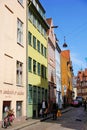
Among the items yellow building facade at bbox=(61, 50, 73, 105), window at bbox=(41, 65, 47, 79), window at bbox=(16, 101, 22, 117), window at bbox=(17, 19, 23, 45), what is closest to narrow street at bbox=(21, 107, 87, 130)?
window at bbox=(16, 101, 22, 117)

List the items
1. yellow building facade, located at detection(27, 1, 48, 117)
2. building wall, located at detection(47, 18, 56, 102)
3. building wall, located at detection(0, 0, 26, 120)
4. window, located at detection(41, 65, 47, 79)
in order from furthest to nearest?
1. building wall, located at detection(47, 18, 56, 102)
2. window, located at detection(41, 65, 47, 79)
3. yellow building facade, located at detection(27, 1, 48, 117)
4. building wall, located at detection(0, 0, 26, 120)

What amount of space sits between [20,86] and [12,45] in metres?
4.12

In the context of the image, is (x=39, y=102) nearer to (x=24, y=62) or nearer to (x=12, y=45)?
(x=24, y=62)

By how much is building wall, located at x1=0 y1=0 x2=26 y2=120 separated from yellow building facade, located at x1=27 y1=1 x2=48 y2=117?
3.46 metres

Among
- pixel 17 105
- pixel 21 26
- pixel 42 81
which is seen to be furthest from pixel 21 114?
pixel 42 81

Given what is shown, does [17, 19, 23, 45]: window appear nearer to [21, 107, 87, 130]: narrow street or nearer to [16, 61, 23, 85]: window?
[16, 61, 23, 85]: window

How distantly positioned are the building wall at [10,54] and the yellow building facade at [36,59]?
11.4 feet

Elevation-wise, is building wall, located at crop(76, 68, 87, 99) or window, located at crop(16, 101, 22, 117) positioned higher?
building wall, located at crop(76, 68, 87, 99)

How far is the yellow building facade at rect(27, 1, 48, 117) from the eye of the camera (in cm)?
3512

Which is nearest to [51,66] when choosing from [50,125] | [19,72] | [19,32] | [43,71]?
[43,71]

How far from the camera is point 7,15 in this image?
27.4 meters

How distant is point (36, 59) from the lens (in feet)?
126

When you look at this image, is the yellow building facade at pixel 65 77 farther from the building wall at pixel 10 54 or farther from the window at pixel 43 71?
the building wall at pixel 10 54

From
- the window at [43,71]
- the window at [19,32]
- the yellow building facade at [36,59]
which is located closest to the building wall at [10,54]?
the window at [19,32]
